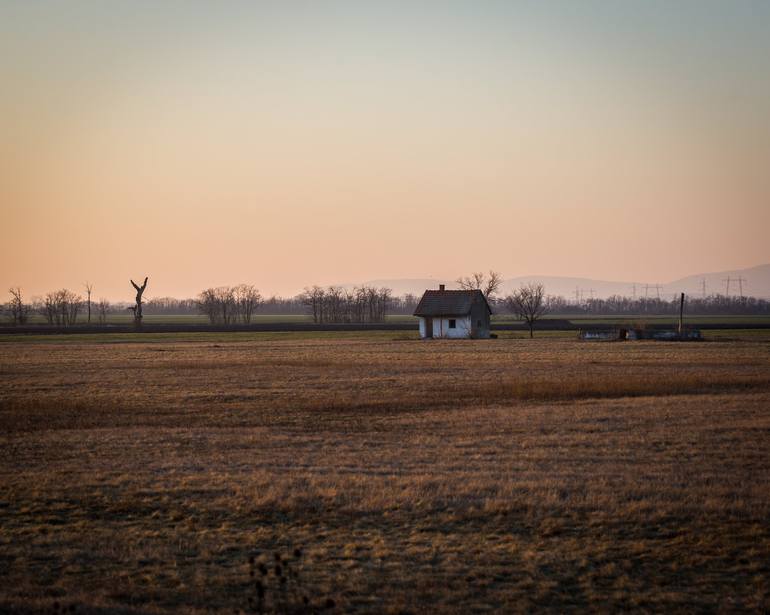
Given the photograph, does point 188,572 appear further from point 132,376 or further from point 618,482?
point 132,376

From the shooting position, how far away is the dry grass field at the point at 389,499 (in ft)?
28.8

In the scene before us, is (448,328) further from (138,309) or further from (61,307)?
(61,307)

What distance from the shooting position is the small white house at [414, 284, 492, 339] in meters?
72.6

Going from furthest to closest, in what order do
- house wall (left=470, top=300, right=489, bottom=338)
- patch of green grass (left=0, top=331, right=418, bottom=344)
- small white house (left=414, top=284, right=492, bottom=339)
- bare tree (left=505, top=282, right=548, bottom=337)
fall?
bare tree (left=505, top=282, right=548, bottom=337) → house wall (left=470, top=300, right=489, bottom=338) → small white house (left=414, top=284, right=492, bottom=339) → patch of green grass (left=0, top=331, right=418, bottom=344)

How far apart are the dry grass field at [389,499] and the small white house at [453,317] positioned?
44229 millimetres

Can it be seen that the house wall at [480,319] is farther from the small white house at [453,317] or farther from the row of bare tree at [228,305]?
the row of bare tree at [228,305]

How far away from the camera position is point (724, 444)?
17.0 metres

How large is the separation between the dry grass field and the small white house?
44.2m

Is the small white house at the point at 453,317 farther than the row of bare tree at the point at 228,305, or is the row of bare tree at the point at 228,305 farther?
the row of bare tree at the point at 228,305

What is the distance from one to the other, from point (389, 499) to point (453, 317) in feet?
199

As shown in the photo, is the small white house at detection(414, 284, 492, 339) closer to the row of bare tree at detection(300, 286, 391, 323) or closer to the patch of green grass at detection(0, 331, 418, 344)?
the patch of green grass at detection(0, 331, 418, 344)

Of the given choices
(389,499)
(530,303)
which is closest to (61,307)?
(530,303)

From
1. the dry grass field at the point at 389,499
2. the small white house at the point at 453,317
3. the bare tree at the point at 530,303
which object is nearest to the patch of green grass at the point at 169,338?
the small white house at the point at 453,317

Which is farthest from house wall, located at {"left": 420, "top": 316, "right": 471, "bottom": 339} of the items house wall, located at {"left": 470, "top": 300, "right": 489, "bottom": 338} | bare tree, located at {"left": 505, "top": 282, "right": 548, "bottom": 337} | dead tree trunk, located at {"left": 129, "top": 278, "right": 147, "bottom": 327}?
Answer: dead tree trunk, located at {"left": 129, "top": 278, "right": 147, "bottom": 327}
